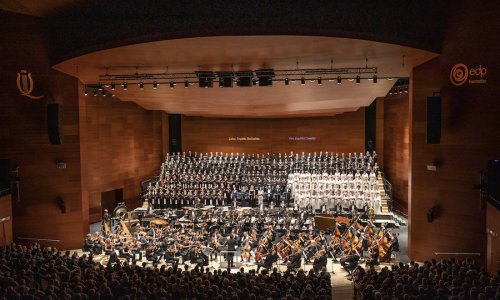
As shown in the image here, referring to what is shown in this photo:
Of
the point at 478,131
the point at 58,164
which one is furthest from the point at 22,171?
the point at 478,131

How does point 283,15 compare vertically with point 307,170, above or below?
above

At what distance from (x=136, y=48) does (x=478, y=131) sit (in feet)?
27.1

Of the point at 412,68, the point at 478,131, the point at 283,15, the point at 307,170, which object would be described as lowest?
the point at 307,170

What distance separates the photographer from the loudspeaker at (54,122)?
1284 centimetres

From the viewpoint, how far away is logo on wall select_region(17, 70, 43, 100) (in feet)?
43.1

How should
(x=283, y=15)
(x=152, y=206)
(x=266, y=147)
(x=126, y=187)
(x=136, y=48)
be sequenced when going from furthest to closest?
(x=266, y=147) < (x=126, y=187) < (x=152, y=206) < (x=136, y=48) < (x=283, y=15)

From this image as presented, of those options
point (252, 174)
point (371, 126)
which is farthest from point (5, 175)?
point (371, 126)

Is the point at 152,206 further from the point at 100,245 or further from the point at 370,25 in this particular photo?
the point at 370,25

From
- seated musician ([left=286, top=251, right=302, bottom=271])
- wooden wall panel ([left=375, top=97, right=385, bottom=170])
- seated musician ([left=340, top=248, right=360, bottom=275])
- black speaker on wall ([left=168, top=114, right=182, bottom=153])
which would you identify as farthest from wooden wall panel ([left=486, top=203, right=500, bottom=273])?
black speaker on wall ([left=168, top=114, right=182, bottom=153])

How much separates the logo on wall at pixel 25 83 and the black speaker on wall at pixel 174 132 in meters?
10.1

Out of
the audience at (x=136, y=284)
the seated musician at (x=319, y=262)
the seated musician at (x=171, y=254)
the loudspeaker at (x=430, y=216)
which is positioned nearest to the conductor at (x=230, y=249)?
the seated musician at (x=171, y=254)

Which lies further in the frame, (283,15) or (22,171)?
(22,171)

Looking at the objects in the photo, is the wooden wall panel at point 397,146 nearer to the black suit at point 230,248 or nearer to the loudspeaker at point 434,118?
the loudspeaker at point 434,118

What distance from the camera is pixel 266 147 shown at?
76.1ft
